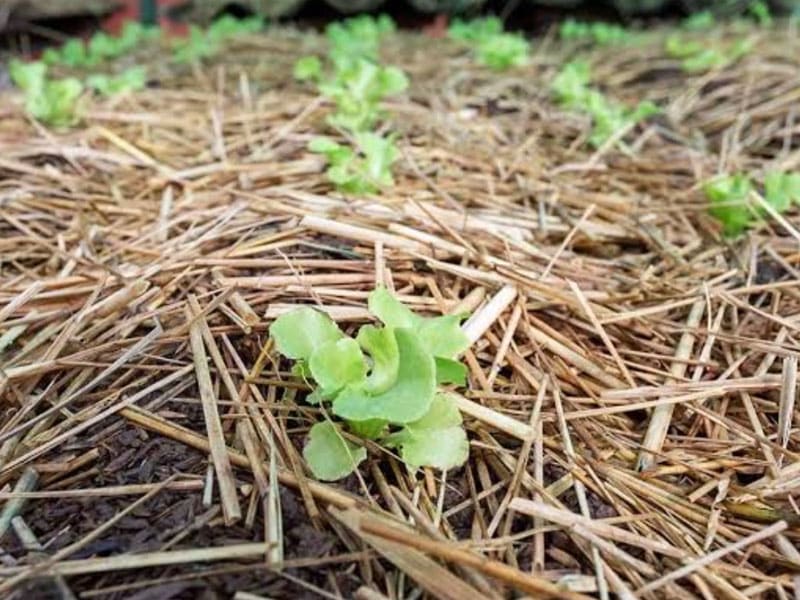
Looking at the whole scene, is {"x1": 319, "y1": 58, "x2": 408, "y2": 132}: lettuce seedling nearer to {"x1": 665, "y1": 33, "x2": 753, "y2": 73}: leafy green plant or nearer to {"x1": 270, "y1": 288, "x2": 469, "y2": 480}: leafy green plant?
{"x1": 270, "y1": 288, "x2": 469, "y2": 480}: leafy green plant

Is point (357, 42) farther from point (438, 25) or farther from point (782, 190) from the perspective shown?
point (782, 190)

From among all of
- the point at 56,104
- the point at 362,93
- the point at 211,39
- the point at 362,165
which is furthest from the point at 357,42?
the point at 362,165

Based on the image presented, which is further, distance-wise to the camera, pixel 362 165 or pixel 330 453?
pixel 362 165

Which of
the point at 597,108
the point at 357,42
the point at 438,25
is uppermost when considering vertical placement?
the point at 597,108

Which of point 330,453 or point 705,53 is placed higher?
point 705,53

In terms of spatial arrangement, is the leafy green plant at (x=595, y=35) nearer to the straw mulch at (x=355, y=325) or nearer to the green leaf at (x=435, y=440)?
the straw mulch at (x=355, y=325)

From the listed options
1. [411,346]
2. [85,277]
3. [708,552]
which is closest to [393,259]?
[411,346]

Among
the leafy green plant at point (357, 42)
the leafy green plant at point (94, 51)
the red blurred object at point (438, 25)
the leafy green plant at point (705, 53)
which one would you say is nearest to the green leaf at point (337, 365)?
the leafy green plant at point (357, 42)
